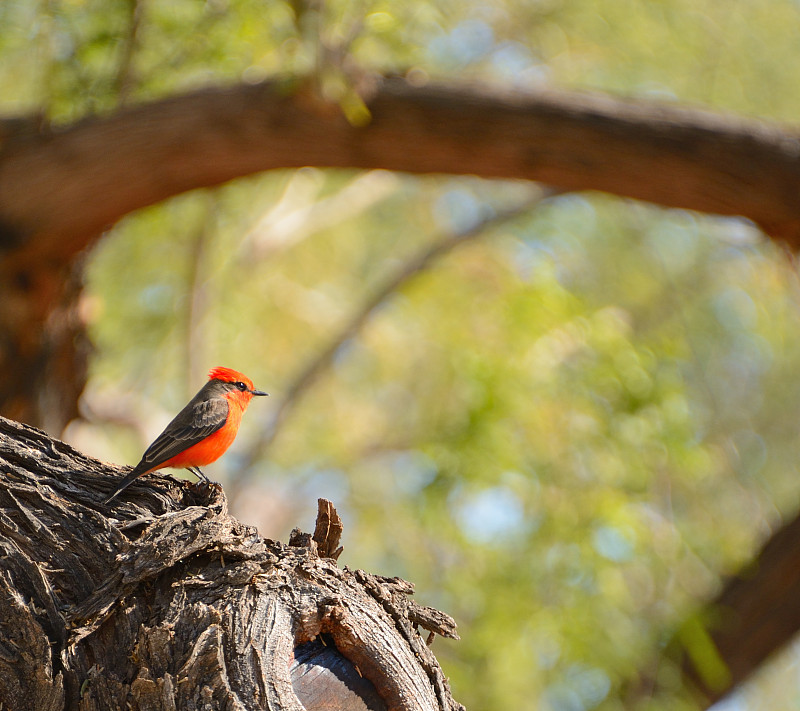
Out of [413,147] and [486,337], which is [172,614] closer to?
[413,147]

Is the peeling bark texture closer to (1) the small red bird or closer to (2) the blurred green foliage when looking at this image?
(1) the small red bird

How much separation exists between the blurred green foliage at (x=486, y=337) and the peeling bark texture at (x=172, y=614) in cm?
335

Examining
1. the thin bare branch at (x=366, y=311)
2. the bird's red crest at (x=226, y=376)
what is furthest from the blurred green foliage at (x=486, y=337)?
the bird's red crest at (x=226, y=376)

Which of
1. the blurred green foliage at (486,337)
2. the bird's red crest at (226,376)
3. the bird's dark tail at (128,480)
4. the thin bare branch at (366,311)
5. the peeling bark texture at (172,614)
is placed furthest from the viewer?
the thin bare branch at (366,311)

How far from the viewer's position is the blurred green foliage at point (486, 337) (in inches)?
252

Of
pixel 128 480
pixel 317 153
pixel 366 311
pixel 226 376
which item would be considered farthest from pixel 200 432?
pixel 366 311

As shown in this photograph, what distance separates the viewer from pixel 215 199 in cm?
865

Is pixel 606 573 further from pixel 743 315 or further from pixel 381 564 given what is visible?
pixel 743 315

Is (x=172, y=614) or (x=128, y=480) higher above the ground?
(x=128, y=480)

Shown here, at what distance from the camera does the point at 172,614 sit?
214 cm

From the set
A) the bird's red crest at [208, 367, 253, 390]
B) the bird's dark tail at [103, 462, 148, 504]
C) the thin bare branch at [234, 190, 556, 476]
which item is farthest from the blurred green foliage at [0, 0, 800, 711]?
the bird's dark tail at [103, 462, 148, 504]

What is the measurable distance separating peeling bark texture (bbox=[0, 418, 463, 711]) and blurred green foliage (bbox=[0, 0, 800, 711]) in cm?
335

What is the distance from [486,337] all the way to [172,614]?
7529 millimetres

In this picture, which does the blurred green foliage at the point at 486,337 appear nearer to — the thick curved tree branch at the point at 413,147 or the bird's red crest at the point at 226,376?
the thick curved tree branch at the point at 413,147
